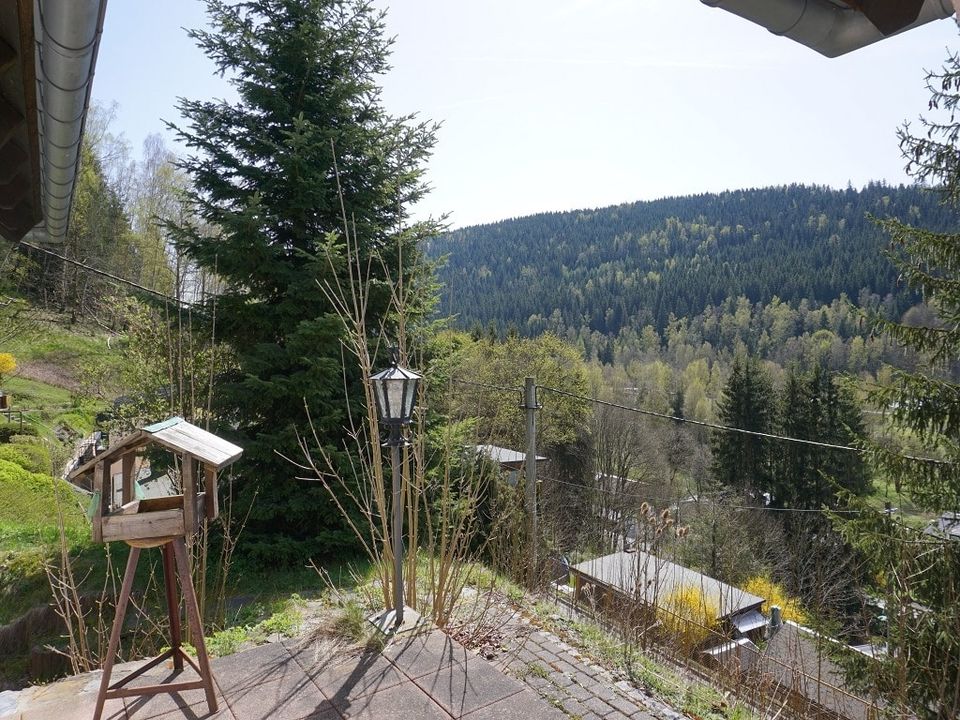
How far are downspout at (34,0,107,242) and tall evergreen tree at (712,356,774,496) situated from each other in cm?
1967

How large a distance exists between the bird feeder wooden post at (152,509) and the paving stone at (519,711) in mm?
1065

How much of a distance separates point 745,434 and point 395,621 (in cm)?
1695

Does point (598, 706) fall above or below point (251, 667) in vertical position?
below

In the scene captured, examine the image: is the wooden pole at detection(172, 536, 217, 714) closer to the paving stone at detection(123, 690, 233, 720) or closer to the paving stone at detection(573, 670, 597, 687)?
the paving stone at detection(123, 690, 233, 720)

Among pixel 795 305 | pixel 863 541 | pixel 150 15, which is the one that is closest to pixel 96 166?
pixel 150 15

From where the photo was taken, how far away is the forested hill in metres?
48.4

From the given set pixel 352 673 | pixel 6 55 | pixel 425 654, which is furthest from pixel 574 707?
pixel 6 55

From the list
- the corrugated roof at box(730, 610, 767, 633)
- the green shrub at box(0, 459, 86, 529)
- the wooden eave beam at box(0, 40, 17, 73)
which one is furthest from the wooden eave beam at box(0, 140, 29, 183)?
the corrugated roof at box(730, 610, 767, 633)

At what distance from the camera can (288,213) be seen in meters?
5.74

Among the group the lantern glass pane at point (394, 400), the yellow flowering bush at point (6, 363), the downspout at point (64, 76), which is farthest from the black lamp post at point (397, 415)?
the yellow flowering bush at point (6, 363)

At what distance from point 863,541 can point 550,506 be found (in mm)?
10822

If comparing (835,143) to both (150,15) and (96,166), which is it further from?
(96,166)

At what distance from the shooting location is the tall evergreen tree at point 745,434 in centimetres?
1902

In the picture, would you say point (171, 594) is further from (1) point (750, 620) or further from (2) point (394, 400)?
(1) point (750, 620)
